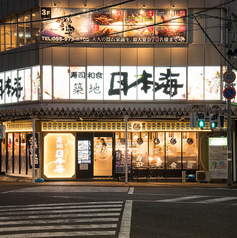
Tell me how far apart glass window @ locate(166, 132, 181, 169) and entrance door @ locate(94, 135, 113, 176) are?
391 centimetres

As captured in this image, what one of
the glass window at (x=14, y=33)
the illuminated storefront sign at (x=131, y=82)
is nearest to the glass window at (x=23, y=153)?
the illuminated storefront sign at (x=131, y=82)

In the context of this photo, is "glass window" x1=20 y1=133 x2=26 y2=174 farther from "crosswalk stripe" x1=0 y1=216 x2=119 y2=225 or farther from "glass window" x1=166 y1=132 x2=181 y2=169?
"crosswalk stripe" x1=0 y1=216 x2=119 y2=225

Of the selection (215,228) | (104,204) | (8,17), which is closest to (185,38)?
(8,17)

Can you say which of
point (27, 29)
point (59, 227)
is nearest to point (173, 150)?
point (27, 29)

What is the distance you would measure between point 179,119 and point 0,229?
1648cm

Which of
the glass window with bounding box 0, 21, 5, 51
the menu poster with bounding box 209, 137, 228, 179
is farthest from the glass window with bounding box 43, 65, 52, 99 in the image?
the menu poster with bounding box 209, 137, 228, 179

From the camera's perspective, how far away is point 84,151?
85.7 feet

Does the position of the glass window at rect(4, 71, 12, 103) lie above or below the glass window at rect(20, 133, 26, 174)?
above

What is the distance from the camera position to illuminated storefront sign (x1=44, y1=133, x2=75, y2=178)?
84.5ft

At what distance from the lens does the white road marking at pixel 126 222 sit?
9.87m

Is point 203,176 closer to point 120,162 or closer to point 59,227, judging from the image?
point 120,162

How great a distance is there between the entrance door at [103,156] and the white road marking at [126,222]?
12.1 meters

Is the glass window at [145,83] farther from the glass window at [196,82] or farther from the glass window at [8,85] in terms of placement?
the glass window at [8,85]

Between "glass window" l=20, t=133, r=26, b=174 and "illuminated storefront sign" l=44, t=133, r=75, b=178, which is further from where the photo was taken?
"glass window" l=20, t=133, r=26, b=174
